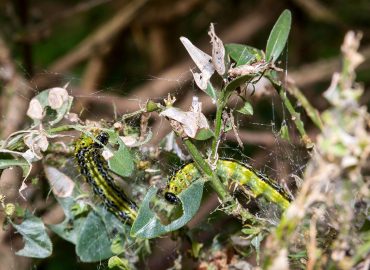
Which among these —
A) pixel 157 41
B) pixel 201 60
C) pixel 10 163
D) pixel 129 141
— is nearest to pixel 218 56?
pixel 201 60

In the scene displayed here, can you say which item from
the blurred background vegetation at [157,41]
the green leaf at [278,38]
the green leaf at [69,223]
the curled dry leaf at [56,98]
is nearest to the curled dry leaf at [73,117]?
the curled dry leaf at [56,98]

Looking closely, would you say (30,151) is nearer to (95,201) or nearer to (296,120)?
(95,201)

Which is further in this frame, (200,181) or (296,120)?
(296,120)

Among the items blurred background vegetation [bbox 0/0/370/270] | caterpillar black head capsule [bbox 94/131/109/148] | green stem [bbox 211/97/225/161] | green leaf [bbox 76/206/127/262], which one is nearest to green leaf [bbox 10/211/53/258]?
green leaf [bbox 76/206/127/262]

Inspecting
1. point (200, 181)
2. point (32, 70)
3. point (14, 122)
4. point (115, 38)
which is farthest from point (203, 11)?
point (200, 181)

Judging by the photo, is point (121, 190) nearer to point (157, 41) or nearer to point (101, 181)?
point (101, 181)

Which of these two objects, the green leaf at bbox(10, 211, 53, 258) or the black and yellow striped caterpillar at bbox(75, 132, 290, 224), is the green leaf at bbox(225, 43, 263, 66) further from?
the green leaf at bbox(10, 211, 53, 258)
